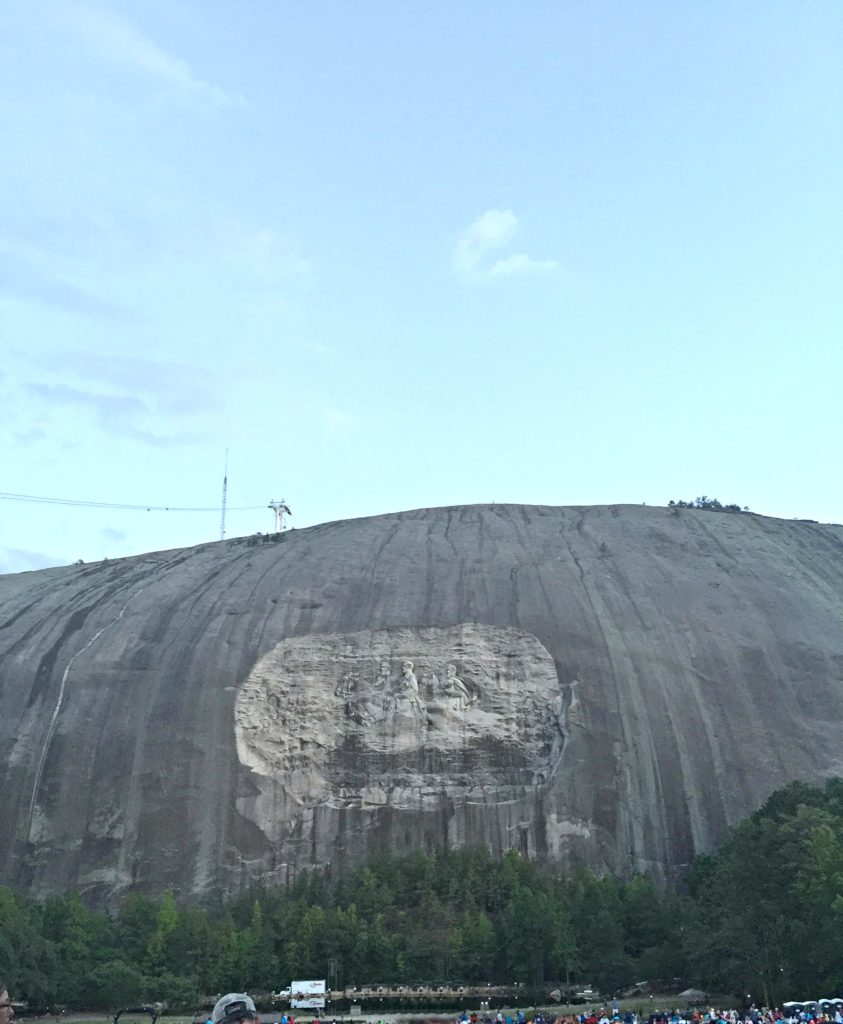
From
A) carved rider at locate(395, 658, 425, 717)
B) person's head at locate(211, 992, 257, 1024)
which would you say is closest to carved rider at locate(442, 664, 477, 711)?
carved rider at locate(395, 658, 425, 717)

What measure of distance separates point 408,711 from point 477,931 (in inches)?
532

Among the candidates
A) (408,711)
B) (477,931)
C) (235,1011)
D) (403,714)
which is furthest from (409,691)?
(235,1011)

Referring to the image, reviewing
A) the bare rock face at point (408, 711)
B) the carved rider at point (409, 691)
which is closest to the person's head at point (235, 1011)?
the bare rock face at point (408, 711)

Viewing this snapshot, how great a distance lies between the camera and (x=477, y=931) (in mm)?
38750

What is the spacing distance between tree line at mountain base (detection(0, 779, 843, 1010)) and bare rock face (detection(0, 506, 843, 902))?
3.47 meters

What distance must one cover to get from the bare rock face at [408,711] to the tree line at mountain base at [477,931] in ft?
11.4

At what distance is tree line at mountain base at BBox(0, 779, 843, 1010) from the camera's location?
31781 millimetres

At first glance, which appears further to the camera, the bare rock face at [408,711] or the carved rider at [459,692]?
the carved rider at [459,692]

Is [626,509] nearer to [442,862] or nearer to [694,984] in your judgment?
[442,862]

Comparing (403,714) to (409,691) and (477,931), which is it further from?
(477,931)

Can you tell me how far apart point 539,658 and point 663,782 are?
7.63 metres

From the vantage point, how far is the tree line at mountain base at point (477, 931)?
31.8 m

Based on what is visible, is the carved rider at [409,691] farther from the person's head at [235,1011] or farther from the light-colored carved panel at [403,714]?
the person's head at [235,1011]

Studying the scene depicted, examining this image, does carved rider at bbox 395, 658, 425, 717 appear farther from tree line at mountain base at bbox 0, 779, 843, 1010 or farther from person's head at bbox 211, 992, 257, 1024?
person's head at bbox 211, 992, 257, 1024
